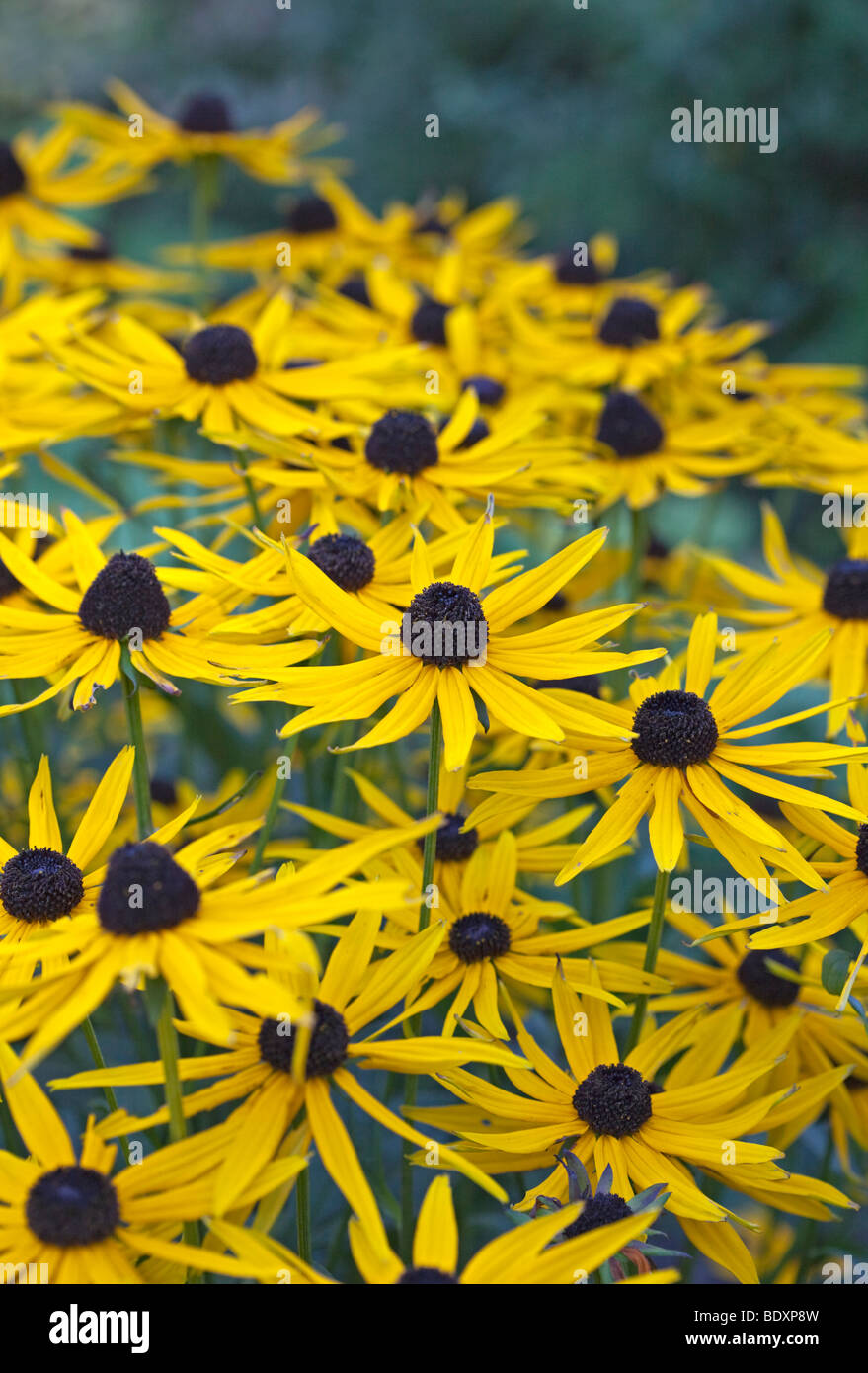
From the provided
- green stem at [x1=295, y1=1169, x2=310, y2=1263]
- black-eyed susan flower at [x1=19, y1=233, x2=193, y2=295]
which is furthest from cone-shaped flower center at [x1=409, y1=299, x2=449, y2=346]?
green stem at [x1=295, y1=1169, x2=310, y2=1263]

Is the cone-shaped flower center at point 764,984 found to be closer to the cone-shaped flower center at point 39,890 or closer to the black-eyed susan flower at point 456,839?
the black-eyed susan flower at point 456,839

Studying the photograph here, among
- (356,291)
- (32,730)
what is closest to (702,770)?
(32,730)

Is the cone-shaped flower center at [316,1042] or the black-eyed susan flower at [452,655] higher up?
the black-eyed susan flower at [452,655]

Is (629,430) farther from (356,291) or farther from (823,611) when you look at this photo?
(356,291)

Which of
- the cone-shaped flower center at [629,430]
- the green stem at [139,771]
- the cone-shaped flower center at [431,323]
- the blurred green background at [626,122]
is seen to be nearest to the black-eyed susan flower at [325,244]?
the cone-shaped flower center at [431,323]

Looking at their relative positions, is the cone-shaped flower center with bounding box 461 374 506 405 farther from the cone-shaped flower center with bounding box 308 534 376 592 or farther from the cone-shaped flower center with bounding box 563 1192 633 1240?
the cone-shaped flower center with bounding box 563 1192 633 1240
